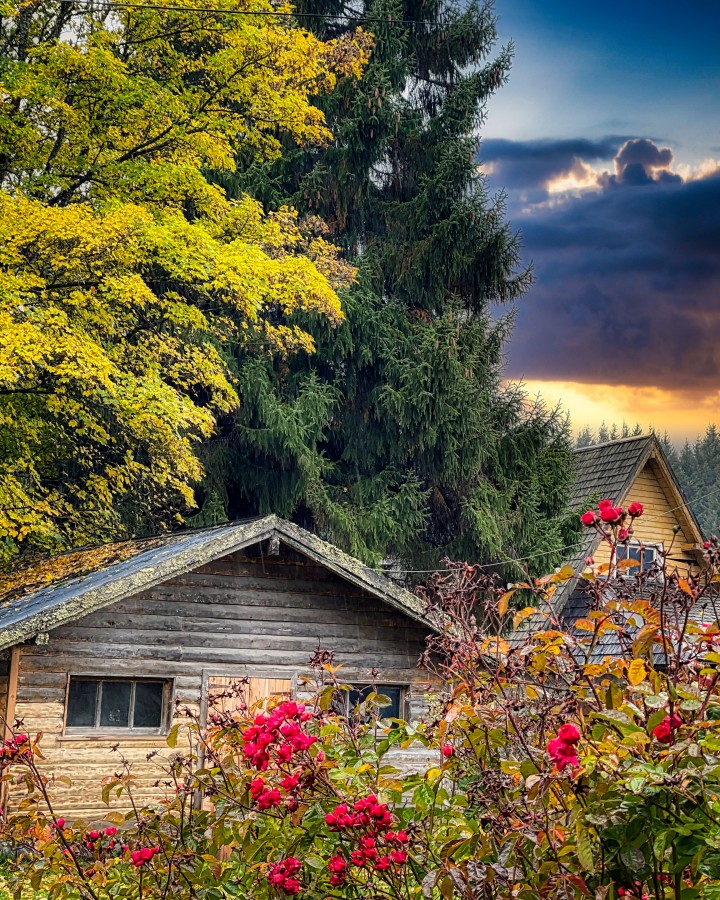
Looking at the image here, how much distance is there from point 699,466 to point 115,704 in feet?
284

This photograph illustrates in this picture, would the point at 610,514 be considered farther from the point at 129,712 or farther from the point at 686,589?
the point at 129,712

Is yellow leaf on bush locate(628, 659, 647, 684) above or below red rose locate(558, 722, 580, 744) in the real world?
above

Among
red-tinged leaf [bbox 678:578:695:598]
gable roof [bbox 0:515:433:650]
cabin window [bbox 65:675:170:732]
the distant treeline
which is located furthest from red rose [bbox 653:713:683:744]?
the distant treeline

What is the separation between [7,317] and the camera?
15.8 metres

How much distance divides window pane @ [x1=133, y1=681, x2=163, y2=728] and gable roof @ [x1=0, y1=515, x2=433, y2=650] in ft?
5.01

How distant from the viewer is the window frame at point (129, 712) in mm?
13117

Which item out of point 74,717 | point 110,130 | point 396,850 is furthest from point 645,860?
point 110,130

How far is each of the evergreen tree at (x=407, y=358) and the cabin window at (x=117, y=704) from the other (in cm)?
960

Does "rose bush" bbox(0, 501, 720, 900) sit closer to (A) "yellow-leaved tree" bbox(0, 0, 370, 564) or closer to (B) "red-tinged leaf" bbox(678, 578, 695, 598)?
(B) "red-tinged leaf" bbox(678, 578, 695, 598)

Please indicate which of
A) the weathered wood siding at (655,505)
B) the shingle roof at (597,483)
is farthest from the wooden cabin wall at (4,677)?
the weathered wood siding at (655,505)

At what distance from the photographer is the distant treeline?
255ft

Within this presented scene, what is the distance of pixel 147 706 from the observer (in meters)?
13.8

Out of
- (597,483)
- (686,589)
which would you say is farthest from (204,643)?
(597,483)

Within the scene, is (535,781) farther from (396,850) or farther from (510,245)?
(510,245)
